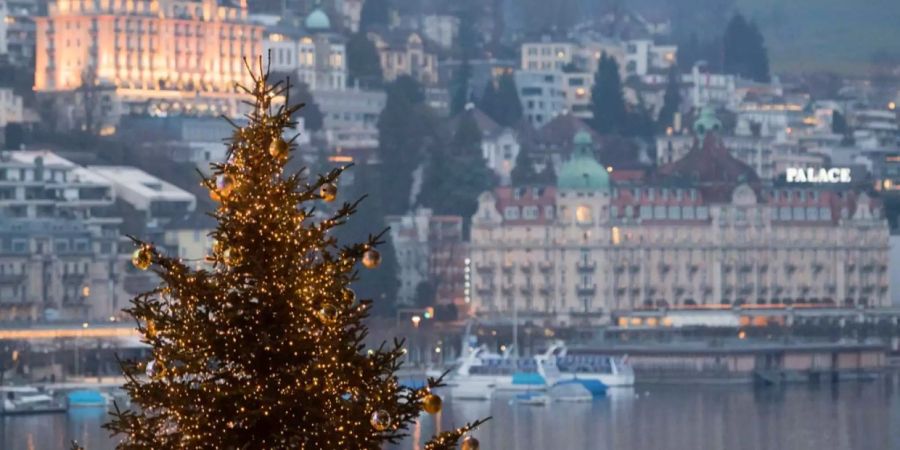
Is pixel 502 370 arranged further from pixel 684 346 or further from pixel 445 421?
pixel 445 421

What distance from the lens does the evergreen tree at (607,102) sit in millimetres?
76500

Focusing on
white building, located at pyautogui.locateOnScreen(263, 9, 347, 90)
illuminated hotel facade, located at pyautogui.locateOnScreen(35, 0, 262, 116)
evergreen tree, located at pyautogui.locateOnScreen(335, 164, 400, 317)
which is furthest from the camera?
white building, located at pyautogui.locateOnScreen(263, 9, 347, 90)

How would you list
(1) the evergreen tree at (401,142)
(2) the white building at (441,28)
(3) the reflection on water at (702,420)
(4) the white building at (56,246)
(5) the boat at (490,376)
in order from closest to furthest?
(3) the reflection on water at (702,420)
(5) the boat at (490,376)
(4) the white building at (56,246)
(1) the evergreen tree at (401,142)
(2) the white building at (441,28)

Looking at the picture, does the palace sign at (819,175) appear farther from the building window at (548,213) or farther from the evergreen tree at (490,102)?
the building window at (548,213)

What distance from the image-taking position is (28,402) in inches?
1658

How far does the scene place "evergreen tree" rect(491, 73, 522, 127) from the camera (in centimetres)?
7800

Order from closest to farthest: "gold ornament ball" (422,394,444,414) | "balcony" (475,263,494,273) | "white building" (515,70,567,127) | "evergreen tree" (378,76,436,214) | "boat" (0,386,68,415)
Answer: "gold ornament ball" (422,394,444,414) < "boat" (0,386,68,415) < "balcony" (475,263,494,273) < "evergreen tree" (378,76,436,214) < "white building" (515,70,567,127)

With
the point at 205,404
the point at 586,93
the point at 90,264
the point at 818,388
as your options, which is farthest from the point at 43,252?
the point at 205,404

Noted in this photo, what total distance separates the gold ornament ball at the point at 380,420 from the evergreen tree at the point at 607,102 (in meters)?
68.5

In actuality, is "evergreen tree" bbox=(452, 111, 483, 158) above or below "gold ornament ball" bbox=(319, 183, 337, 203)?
below

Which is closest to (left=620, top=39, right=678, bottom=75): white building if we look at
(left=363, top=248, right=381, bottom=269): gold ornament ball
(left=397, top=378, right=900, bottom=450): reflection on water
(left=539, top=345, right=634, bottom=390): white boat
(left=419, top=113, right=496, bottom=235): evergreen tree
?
(left=419, top=113, right=496, bottom=235): evergreen tree

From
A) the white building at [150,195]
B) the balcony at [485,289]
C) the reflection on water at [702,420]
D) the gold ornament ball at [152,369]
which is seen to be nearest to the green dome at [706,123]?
the balcony at [485,289]

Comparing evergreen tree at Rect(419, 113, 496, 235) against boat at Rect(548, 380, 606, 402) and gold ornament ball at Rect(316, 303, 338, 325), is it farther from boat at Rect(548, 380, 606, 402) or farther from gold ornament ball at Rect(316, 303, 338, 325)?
gold ornament ball at Rect(316, 303, 338, 325)

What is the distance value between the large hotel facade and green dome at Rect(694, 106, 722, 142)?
690cm
